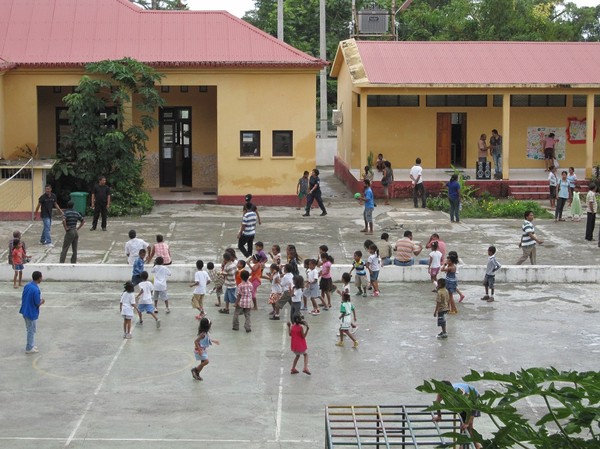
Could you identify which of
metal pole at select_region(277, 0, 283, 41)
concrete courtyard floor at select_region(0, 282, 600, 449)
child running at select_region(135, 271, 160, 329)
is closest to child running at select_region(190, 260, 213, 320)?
concrete courtyard floor at select_region(0, 282, 600, 449)

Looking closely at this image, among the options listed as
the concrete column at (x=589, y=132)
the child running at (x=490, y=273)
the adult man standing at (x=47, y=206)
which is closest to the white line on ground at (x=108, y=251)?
the adult man standing at (x=47, y=206)

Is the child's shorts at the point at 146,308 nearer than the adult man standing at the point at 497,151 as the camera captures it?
Yes

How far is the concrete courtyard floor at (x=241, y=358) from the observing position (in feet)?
49.5

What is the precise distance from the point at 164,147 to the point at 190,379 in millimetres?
18500

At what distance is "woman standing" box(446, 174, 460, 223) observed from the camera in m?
28.3

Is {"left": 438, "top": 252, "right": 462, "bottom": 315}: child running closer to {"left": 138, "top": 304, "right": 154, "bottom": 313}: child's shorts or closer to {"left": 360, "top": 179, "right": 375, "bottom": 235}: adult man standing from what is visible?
{"left": 138, "top": 304, "right": 154, "bottom": 313}: child's shorts

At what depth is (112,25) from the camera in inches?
1294

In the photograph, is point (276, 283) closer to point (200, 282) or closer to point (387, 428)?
point (200, 282)

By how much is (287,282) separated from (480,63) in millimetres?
17176

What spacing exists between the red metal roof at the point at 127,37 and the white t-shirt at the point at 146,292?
Answer: 43.4ft

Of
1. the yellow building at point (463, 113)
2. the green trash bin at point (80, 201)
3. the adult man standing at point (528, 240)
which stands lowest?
the adult man standing at point (528, 240)

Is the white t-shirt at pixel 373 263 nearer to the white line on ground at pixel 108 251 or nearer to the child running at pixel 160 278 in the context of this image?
the child running at pixel 160 278

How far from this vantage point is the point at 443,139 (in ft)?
122

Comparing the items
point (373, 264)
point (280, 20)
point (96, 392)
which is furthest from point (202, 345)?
point (280, 20)
